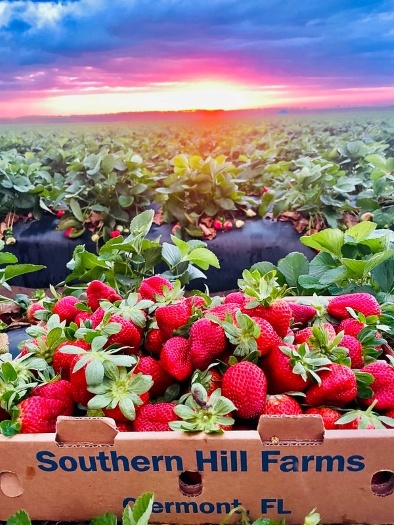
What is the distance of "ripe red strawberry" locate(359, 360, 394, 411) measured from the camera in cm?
87

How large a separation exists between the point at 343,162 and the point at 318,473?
303 cm

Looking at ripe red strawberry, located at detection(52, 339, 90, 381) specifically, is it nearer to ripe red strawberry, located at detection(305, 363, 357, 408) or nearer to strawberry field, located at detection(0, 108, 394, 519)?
strawberry field, located at detection(0, 108, 394, 519)

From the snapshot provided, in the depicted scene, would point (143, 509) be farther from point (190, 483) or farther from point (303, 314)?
point (303, 314)

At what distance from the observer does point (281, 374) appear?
85 cm

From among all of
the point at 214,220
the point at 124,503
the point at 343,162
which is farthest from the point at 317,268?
the point at 343,162

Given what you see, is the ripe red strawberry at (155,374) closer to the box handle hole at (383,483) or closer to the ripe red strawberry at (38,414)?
the ripe red strawberry at (38,414)

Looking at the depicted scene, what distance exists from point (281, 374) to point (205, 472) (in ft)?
0.63

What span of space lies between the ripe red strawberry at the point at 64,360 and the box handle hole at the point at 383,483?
20.6 inches

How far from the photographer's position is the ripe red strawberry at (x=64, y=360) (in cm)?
91

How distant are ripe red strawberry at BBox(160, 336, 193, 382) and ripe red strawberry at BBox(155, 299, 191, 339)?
33 millimetres

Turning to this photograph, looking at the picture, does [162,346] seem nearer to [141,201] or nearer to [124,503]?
[124,503]

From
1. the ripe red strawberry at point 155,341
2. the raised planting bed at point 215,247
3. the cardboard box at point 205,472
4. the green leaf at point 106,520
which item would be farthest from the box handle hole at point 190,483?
the raised planting bed at point 215,247

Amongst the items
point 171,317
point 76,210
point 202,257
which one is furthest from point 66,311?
A: point 76,210

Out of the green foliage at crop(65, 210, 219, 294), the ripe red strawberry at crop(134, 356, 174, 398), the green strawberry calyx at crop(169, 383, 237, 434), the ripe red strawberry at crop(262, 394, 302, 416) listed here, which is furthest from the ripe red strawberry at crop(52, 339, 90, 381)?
the green foliage at crop(65, 210, 219, 294)
